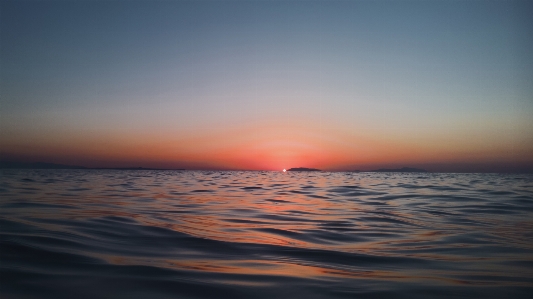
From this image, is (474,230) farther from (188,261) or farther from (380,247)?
(188,261)

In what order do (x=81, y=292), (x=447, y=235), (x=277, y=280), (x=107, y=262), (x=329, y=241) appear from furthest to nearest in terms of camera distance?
(x=447, y=235), (x=329, y=241), (x=107, y=262), (x=277, y=280), (x=81, y=292)

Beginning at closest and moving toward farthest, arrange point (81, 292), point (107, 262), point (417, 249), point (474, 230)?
point (81, 292) → point (107, 262) → point (417, 249) → point (474, 230)

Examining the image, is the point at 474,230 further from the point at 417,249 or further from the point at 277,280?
the point at 277,280

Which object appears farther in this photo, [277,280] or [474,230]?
[474,230]

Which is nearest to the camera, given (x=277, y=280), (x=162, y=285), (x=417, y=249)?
(x=162, y=285)

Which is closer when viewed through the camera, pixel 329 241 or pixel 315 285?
pixel 315 285

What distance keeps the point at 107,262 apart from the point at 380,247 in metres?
4.17

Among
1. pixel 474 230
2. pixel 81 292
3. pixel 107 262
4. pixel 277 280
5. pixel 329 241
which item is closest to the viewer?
pixel 81 292

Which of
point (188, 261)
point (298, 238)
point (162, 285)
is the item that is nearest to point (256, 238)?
point (298, 238)

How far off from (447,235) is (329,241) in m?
2.52

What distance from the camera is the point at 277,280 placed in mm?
4176

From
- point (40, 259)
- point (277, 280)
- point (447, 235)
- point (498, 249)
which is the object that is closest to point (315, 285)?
point (277, 280)

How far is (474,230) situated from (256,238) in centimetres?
474

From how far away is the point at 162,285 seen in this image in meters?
3.87
